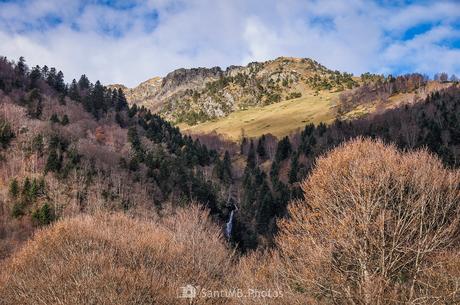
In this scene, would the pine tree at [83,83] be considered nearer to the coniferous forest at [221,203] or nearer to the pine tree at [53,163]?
the coniferous forest at [221,203]

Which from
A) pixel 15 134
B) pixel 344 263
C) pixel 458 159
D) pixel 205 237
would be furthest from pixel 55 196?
pixel 458 159

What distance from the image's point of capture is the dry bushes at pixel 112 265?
2634 cm

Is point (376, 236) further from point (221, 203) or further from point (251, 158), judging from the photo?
point (251, 158)

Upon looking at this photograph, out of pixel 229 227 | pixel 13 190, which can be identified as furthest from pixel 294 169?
pixel 13 190

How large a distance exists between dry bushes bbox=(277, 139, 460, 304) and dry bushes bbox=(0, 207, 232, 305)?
8919 mm

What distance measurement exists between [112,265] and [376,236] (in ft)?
61.3

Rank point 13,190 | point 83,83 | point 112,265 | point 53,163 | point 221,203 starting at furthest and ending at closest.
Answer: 1. point 83,83
2. point 221,203
3. point 53,163
4. point 13,190
5. point 112,265

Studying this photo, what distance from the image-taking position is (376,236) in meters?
28.1

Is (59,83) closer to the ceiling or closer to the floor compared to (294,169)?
closer to the ceiling

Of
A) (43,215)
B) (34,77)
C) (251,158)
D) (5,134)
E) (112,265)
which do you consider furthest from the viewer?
(251,158)

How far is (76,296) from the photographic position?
83.0 feet

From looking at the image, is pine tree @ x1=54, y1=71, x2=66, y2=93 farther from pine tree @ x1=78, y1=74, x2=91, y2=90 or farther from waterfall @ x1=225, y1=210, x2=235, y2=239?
waterfall @ x1=225, y1=210, x2=235, y2=239

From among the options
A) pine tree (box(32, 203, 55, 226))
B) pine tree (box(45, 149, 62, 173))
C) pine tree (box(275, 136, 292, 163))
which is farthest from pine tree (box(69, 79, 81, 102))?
pine tree (box(32, 203, 55, 226))

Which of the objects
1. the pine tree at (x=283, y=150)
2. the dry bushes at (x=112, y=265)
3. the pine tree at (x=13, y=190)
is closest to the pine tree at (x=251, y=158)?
the pine tree at (x=283, y=150)
